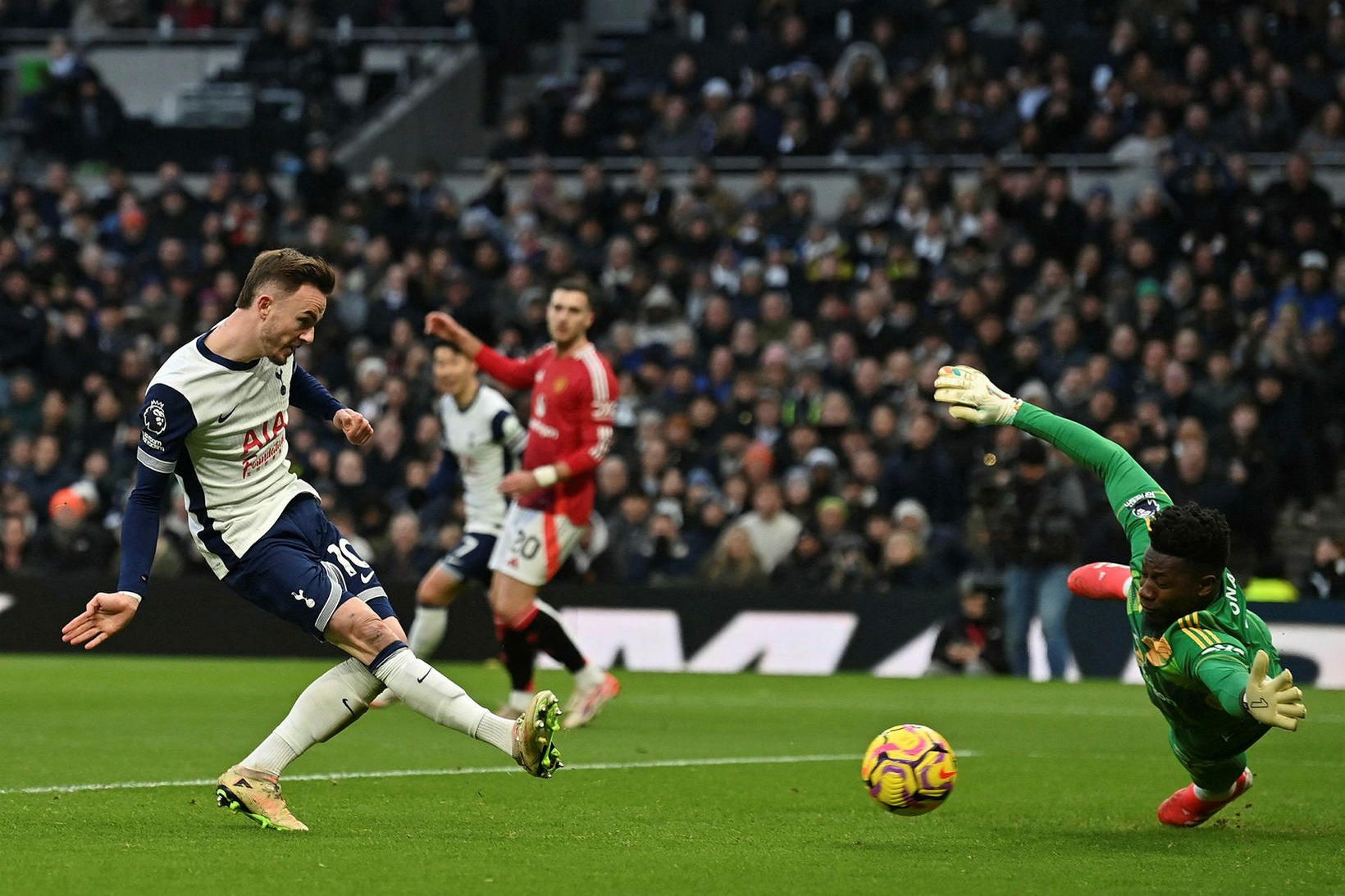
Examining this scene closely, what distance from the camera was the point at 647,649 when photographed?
17.8 m

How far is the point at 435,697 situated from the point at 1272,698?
286 centimetres

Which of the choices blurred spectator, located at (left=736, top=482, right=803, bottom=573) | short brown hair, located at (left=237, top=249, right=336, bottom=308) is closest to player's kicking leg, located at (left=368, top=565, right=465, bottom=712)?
blurred spectator, located at (left=736, top=482, right=803, bottom=573)

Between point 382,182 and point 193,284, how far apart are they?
2481 millimetres

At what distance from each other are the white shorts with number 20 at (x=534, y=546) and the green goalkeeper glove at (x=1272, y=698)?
20.8ft

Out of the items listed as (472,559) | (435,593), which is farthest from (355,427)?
(435,593)

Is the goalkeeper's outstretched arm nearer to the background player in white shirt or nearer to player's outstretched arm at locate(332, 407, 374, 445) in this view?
player's outstretched arm at locate(332, 407, 374, 445)

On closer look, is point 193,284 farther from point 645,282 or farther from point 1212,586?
point 1212,586

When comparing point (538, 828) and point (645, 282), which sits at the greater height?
point (645, 282)

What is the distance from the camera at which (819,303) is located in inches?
833

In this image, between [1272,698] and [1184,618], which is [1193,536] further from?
[1272,698]

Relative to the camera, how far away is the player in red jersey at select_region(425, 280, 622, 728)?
39.9 feet

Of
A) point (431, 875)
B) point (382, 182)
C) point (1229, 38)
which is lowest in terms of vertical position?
point (431, 875)

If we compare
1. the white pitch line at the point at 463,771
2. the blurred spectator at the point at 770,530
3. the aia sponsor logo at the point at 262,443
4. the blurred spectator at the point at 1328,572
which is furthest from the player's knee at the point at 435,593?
the blurred spectator at the point at 1328,572

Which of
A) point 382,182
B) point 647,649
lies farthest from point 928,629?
point 382,182
